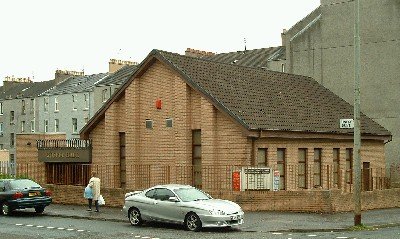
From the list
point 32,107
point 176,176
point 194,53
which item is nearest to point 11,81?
point 32,107

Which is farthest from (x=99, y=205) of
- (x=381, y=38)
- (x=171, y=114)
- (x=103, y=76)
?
(x=103, y=76)

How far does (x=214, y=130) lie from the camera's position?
3020 centimetres

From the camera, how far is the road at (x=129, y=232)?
19594 mm

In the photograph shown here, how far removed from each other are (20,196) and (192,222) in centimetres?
935

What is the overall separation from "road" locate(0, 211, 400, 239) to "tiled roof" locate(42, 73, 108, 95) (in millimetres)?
50700

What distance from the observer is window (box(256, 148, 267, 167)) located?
30219 mm

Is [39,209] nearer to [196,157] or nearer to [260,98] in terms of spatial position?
[196,157]

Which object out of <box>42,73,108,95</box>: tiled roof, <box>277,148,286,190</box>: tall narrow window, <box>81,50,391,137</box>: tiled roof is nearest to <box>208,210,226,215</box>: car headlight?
<box>81,50,391,137</box>: tiled roof

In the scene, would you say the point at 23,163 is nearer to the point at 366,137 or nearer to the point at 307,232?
the point at 366,137

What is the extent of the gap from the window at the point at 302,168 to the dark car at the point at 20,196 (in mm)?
12030

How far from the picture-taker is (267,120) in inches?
1199

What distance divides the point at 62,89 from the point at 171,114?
50198mm

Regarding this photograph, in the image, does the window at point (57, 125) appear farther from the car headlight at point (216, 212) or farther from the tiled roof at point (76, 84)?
the car headlight at point (216, 212)

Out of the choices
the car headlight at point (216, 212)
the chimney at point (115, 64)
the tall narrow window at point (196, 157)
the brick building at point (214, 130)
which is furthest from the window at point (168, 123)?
the chimney at point (115, 64)
